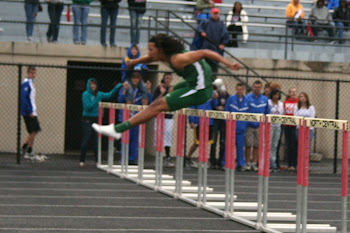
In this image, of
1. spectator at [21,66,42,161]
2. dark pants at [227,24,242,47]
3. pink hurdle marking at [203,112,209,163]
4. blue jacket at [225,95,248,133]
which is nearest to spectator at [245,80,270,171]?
blue jacket at [225,95,248,133]

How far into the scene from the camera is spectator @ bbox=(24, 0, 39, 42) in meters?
20.5

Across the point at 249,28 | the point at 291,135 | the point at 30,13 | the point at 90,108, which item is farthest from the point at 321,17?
the point at 90,108

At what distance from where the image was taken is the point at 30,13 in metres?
20.6

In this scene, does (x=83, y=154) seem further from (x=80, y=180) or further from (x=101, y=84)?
(x=101, y=84)

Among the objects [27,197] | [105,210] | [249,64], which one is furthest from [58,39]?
[105,210]

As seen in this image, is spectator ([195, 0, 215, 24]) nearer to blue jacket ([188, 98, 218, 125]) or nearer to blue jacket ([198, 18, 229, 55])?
blue jacket ([198, 18, 229, 55])

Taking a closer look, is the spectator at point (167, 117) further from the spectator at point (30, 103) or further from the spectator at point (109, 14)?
the spectator at point (109, 14)

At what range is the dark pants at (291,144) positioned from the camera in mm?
17683

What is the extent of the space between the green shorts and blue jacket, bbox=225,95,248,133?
6.83 metres

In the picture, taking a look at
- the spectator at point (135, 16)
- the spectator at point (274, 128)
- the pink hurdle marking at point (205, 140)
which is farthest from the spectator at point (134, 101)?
the pink hurdle marking at point (205, 140)

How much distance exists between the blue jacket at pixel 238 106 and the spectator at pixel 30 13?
5911mm

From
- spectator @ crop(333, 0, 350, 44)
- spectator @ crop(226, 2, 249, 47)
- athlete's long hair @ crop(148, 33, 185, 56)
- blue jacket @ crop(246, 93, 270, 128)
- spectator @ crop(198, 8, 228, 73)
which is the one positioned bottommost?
blue jacket @ crop(246, 93, 270, 128)

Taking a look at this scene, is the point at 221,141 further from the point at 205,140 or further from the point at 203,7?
the point at 203,7

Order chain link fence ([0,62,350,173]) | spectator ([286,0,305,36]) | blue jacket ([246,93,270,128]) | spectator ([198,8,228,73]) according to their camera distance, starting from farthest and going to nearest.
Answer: spectator ([286,0,305,36]) → chain link fence ([0,62,350,173]) → spectator ([198,8,228,73]) → blue jacket ([246,93,270,128])
